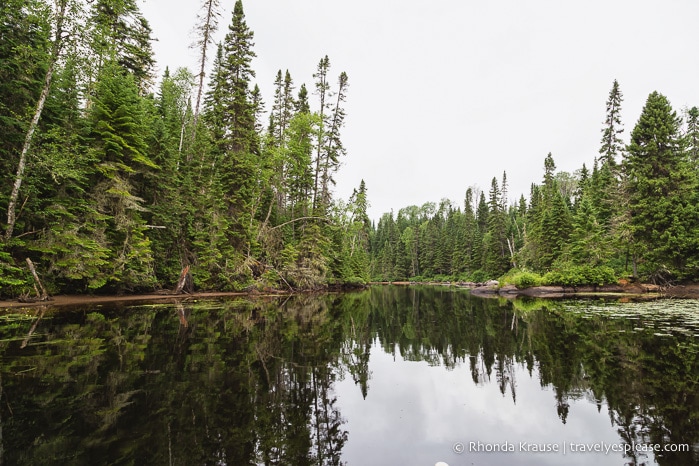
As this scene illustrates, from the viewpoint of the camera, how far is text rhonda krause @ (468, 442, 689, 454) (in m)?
3.40

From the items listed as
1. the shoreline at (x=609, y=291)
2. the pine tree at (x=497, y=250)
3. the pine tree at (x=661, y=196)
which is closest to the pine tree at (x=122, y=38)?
the shoreline at (x=609, y=291)

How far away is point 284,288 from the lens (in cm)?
2847

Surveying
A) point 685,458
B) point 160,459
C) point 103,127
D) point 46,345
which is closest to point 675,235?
point 685,458

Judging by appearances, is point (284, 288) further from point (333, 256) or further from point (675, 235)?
point (675, 235)

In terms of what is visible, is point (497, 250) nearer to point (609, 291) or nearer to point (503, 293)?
point (503, 293)

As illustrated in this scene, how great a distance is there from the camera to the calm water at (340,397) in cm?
347

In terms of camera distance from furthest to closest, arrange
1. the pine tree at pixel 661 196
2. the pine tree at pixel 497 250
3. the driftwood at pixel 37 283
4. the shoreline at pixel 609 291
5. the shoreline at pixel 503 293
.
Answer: the pine tree at pixel 497 250
the pine tree at pixel 661 196
the shoreline at pixel 609 291
the shoreline at pixel 503 293
the driftwood at pixel 37 283

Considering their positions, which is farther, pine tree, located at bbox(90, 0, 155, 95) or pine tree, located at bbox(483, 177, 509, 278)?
pine tree, located at bbox(483, 177, 509, 278)

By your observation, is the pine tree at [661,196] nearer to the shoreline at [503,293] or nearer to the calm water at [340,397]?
the shoreline at [503,293]

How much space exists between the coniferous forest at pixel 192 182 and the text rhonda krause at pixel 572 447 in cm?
1716

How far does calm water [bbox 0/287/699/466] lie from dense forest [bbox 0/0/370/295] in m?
6.81

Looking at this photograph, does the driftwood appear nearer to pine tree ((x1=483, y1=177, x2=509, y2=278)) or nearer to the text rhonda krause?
the text rhonda krause

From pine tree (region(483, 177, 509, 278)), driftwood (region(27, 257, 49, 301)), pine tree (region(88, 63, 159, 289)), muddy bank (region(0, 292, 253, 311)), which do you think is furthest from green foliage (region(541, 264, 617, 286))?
driftwood (region(27, 257, 49, 301))

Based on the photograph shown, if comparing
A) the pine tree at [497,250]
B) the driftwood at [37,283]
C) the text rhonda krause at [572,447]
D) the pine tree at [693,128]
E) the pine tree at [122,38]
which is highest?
the pine tree at [693,128]
